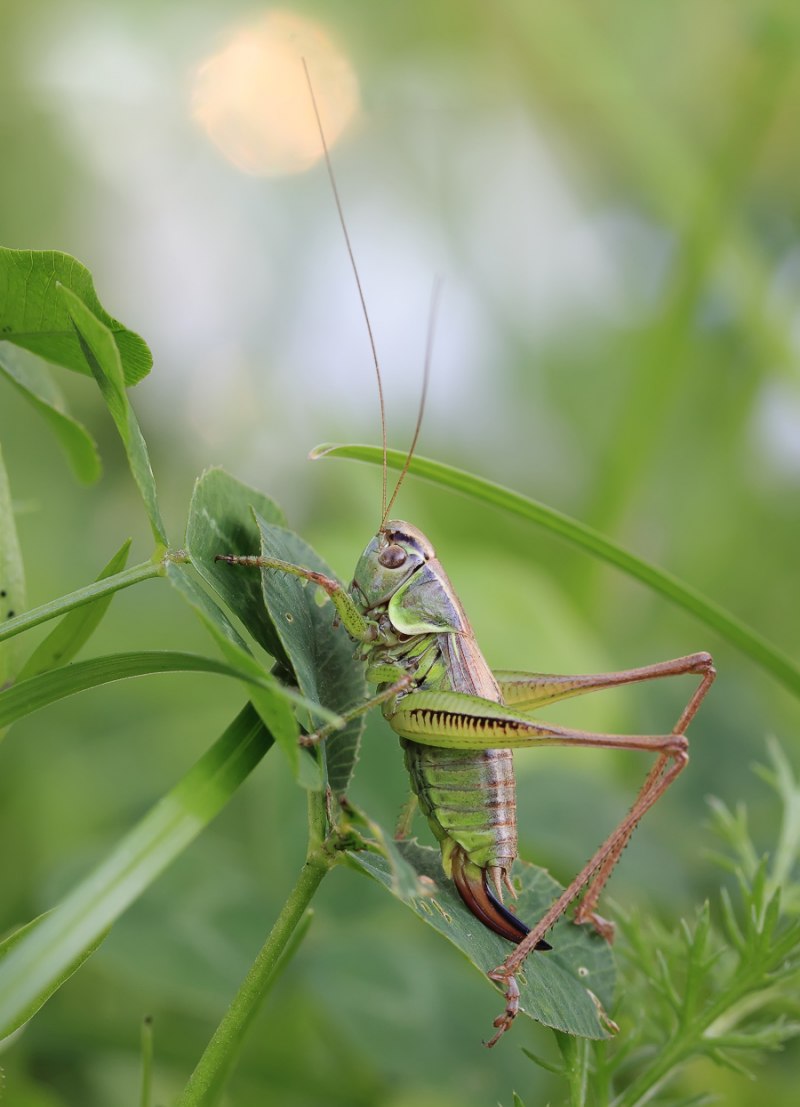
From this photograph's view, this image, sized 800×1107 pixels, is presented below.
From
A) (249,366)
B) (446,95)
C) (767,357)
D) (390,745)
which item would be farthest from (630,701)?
(446,95)

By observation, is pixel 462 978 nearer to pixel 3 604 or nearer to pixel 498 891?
pixel 498 891

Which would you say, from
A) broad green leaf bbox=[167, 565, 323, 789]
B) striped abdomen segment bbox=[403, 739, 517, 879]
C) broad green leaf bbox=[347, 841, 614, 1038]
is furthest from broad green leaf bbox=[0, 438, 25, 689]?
striped abdomen segment bbox=[403, 739, 517, 879]

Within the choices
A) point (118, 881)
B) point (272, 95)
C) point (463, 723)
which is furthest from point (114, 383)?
point (272, 95)

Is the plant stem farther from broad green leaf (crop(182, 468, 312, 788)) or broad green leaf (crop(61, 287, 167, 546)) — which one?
broad green leaf (crop(61, 287, 167, 546))

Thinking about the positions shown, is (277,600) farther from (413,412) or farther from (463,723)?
(413,412)

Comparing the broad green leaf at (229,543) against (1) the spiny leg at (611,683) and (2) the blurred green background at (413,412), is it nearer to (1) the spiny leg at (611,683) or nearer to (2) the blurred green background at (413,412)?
(1) the spiny leg at (611,683)

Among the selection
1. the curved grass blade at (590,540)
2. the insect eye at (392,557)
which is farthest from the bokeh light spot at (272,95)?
the curved grass blade at (590,540)
